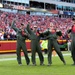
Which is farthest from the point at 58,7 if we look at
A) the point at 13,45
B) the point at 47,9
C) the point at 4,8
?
the point at 13,45

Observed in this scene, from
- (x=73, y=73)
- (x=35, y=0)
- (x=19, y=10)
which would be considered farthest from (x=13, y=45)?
(x=35, y=0)

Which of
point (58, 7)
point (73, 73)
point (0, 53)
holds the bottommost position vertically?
point (58, 7)

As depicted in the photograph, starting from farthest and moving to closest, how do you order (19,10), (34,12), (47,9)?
1. (47,9)
2. (34,12)
3. (19,10)

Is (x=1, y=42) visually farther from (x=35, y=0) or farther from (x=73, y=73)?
(x=35, y=0)

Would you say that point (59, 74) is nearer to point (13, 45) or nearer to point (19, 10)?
point (13, 45)

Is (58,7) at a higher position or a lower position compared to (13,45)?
lower

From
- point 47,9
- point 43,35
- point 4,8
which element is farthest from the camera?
point 47,9

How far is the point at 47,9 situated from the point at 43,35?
185 ft

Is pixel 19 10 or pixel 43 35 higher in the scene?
pixel 43 35

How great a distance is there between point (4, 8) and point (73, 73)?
43579 millimetres

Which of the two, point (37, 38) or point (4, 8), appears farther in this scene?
point (4, 8)

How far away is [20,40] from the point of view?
14.4m

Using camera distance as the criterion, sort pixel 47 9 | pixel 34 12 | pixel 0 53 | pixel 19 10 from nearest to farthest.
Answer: pixel 0 53
pixel 19 10
pixel 34 12
pixel 47 9

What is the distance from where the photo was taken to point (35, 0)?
6719 centimetres
